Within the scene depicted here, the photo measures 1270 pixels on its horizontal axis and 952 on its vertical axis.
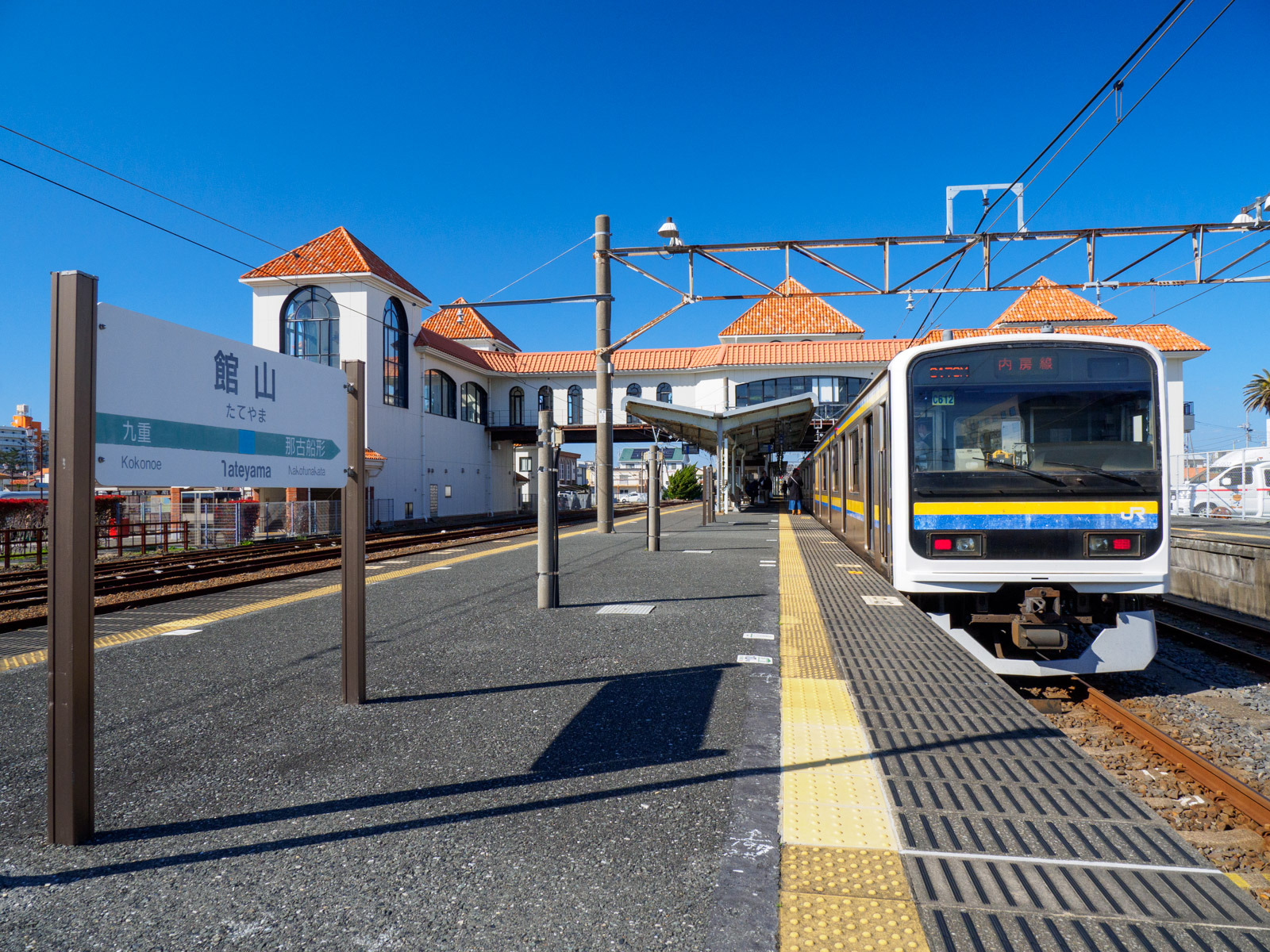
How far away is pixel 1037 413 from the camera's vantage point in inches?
246

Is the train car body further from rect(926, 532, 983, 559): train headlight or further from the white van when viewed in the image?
the white van

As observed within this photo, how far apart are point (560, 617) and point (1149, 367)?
205 inches

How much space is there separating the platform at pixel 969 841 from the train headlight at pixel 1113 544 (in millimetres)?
2286

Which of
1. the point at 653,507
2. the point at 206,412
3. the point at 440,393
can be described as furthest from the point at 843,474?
the point at 440,393

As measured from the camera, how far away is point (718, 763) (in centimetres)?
332

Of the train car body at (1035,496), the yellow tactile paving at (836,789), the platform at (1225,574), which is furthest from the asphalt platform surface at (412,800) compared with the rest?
the platform at (1225,574)

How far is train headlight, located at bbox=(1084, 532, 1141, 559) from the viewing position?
5.97 meters

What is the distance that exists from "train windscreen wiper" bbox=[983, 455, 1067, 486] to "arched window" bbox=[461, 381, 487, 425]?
1303 inches

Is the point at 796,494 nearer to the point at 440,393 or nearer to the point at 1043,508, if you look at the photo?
the point at 440,393

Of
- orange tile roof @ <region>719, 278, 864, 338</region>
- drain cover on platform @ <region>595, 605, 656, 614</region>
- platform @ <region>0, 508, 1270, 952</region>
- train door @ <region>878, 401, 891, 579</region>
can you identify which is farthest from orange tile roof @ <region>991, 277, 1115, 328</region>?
platform @ <region>0, 508, 1270, 952</region>

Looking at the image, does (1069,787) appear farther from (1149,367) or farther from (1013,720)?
(1149,367)

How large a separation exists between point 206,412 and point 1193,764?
5292mm

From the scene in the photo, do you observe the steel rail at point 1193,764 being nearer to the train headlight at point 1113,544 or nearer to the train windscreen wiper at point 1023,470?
the train headlight at point 1113,544

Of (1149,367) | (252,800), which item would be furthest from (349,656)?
(1149,367)
